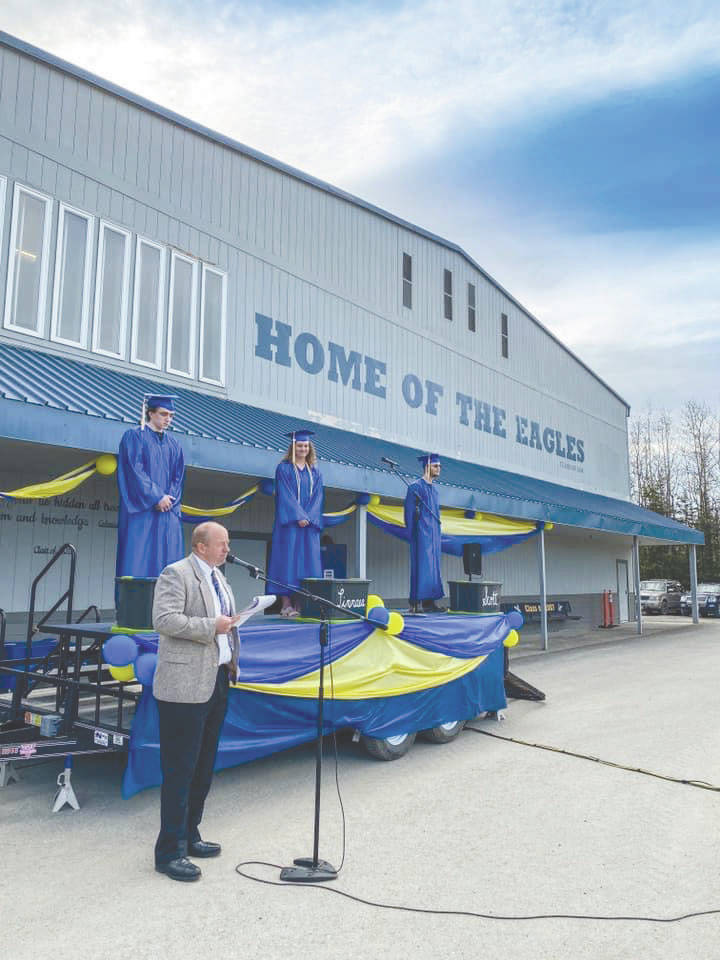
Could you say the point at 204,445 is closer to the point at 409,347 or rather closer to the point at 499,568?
the point at 409,347

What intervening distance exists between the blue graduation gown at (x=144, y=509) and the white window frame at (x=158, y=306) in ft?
15.7

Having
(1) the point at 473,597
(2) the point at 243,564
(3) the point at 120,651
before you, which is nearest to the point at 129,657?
(3) the point at 120,651

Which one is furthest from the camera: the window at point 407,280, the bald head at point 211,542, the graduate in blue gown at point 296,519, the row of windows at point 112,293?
the window at point 407,280

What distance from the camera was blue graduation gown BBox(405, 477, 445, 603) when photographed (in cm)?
928

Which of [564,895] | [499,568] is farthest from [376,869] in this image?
[499,568]

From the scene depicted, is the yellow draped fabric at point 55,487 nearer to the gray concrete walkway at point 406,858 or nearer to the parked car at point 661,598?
the gray concrete walkway at point 406,858

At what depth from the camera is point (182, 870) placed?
4.07 meters

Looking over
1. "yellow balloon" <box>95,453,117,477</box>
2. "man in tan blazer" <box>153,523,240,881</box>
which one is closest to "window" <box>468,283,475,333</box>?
"yellow balloon" <box>95,453,117,477</box>

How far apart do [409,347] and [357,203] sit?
334cm

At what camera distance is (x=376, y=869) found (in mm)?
4297

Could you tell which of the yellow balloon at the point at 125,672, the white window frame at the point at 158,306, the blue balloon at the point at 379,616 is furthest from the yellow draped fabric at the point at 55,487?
the blue balloon at the point at 379,616

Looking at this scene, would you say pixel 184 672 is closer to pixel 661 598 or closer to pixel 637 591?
pixel 637 591

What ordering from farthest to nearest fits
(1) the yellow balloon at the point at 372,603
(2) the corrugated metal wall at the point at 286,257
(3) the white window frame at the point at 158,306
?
1. (3) the white window frame at the point at 158,306
2. (2) the corrugated metal wall at the point at 286,257
3. (1) the yellow balloon at the point at 372,603

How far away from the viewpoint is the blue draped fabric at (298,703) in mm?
5070
